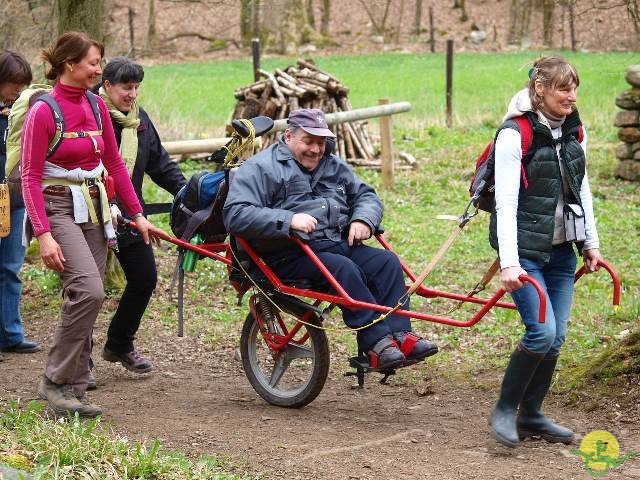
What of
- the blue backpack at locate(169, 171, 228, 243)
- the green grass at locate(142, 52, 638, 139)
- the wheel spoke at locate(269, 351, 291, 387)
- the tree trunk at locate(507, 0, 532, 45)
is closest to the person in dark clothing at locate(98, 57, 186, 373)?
the blue backpack at locate(169, 171, 228, 243)

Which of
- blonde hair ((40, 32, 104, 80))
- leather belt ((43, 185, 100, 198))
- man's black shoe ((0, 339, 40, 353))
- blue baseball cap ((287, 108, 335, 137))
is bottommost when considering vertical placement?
man's black shoe ((0, 339, 40, 353))

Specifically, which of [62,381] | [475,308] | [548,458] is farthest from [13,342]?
[548,458]

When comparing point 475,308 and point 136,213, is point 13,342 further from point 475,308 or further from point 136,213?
point 475,308

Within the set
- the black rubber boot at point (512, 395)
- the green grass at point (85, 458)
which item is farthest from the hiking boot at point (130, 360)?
the black rubber boot at point (512, 395)

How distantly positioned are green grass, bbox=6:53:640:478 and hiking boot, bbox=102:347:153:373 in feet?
2.94

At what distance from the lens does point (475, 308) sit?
8.02m

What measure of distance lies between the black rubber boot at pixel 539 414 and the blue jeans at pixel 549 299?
0.36 ft

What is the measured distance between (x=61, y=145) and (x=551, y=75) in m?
2.51

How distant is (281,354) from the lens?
6066 millimetres

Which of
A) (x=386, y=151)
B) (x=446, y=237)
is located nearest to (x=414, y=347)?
(x=446, y=237)

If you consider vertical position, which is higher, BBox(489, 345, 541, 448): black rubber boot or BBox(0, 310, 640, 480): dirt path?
BBox(489, 345, 541, 448): black rubber boot

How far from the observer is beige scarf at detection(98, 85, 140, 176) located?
20.4 ft

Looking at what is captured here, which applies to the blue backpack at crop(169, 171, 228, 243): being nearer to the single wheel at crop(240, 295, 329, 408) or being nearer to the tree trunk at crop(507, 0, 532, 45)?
the single wheel at crop(240, 295, 329, 408)

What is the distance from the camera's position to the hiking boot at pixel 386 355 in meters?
5.33
